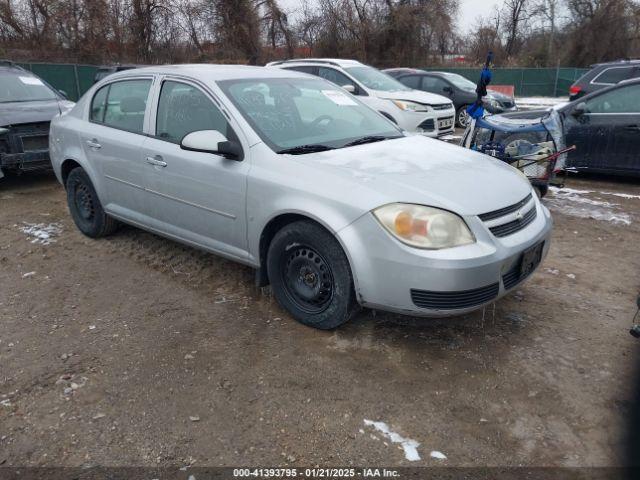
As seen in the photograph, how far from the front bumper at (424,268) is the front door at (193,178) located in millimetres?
963

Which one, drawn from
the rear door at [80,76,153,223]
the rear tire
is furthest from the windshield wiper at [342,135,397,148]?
the rear tire

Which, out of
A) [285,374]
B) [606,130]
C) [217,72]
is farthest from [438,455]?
[606,130]

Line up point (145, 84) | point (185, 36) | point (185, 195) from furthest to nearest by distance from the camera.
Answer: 1. point (185, 36)
2. point (145, 84)
3. point (185, 195)

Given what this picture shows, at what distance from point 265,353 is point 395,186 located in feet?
4.17

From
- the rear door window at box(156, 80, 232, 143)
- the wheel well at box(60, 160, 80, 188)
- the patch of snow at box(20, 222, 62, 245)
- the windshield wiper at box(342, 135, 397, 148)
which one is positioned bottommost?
the patch of snow at box(20, 222, 62, 245)

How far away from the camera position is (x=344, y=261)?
3096mm

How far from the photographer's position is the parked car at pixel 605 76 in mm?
11672

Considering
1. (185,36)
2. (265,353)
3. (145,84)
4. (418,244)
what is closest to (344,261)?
(418,244)

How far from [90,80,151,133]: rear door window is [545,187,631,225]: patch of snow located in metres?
4.63

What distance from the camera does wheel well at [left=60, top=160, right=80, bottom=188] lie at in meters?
5.19

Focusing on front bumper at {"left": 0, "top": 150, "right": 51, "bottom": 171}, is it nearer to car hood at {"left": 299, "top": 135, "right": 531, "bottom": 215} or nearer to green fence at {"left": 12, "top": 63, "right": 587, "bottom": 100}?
car hood at {"left": 299, "top": 135, "right": 531, "bottom": 215}

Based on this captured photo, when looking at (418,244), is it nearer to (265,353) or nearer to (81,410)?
(265,353)

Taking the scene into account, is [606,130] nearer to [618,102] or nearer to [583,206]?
[618,102]

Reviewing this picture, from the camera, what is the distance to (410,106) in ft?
32.7
